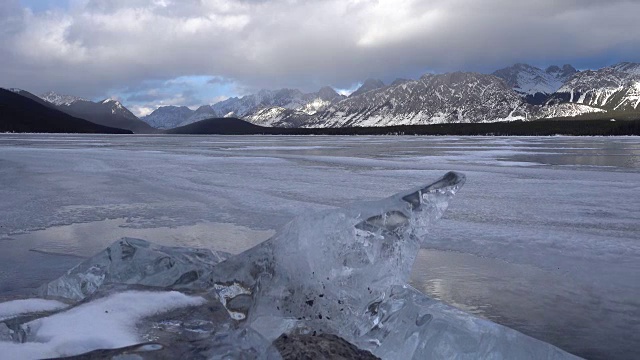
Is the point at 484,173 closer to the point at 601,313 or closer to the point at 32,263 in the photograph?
the point at 601,313

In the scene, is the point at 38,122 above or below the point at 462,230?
above

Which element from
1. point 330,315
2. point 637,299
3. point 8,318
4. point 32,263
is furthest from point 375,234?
point 32,263

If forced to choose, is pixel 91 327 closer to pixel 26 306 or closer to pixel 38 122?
pixel 26 306

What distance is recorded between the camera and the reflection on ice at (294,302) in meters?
3.18

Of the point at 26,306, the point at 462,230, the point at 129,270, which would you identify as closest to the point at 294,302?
the point at 129,270

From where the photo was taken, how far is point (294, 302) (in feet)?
12.8

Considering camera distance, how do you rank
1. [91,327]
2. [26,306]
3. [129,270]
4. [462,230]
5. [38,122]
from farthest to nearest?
[38,122] < [462,230] < [129,270] < [26,306] < [91,327]

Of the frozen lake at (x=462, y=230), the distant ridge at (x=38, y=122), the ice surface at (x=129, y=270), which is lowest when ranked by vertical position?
the frozen lake at (x=462, y=230)

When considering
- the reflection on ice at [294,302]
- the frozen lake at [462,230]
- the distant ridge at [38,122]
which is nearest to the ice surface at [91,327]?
the reflection on ice at [294,302]

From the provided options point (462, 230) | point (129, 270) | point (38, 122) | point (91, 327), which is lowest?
point (462, 230)

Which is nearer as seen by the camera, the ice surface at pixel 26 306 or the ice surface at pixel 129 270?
the ice surface at pixel 26 306

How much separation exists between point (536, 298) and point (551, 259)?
1.66m

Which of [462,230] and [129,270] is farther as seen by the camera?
[462,230]

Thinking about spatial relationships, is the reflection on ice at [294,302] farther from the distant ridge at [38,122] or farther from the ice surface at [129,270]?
the distant ridge at [38,122]
